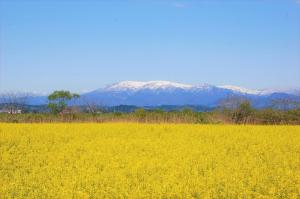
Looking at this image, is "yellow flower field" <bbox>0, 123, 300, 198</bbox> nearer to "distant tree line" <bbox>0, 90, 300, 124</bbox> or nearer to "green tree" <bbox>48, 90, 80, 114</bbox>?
"distant tree line" <bbox>0, 90, 300, 124</bbox>

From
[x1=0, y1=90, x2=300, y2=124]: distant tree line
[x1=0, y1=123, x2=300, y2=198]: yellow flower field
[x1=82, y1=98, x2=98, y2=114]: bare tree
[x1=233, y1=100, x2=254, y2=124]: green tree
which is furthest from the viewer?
[x1=82, y1=98, x2=98, y2=114]: bare tree

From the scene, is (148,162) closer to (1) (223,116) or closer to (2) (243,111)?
(1) (223,116)

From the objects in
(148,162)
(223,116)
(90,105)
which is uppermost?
(90,105)

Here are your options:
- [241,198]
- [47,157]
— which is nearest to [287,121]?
[47,157]

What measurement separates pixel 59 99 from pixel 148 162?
35.3 metres

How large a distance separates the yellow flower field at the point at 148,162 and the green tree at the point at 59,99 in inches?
867

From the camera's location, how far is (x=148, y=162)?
1371 cm

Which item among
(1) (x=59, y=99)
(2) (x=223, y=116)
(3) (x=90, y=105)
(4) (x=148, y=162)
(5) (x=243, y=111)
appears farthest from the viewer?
(1) (x=59, y=99)

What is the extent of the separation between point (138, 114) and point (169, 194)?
975 inches

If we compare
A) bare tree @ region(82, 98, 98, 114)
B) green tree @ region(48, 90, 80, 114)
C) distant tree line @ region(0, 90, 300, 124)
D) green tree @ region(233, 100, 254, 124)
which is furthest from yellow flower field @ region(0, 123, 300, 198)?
green tree @ region(48, 90, 80, 114)

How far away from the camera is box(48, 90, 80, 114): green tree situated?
4544cm

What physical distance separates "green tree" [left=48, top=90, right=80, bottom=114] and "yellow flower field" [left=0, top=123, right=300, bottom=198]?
72.2 feet

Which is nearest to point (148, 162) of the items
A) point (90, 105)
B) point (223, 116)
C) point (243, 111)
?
point (223, 116)

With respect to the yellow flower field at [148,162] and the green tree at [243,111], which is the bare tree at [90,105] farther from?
the yellow flower field at [148,162]
